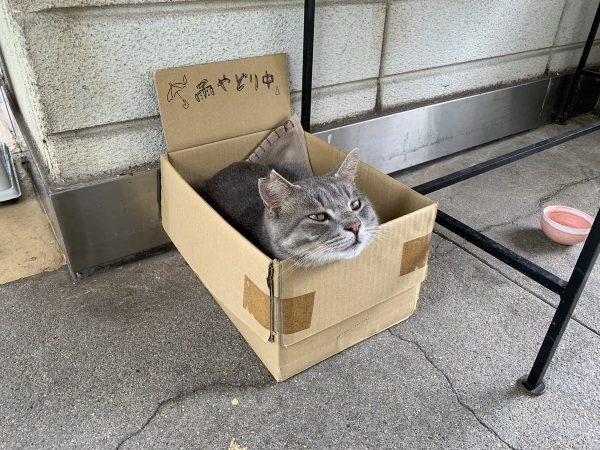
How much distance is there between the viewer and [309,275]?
3.28 feet

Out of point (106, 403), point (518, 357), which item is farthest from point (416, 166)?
point (106, 403)

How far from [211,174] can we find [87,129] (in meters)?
0.42

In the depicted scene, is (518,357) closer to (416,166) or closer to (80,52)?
(416,166)

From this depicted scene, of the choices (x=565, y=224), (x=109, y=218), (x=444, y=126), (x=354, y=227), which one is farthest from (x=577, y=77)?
(x=109, y=218)

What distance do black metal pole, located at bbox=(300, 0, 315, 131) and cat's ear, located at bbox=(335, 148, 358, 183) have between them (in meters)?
0.53

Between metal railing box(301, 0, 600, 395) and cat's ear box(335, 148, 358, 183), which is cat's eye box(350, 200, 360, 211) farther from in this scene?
metal railing box(301, 0, 600, 395)

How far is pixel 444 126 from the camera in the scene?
2264 mm

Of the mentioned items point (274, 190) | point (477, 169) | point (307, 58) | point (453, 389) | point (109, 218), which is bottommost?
point (453, 389)

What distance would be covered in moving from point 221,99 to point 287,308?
0.84 m

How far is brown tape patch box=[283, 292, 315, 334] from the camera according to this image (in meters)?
1.01

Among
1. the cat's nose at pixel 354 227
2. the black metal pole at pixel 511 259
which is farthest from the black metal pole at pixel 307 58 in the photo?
the cat's nose at pixel 354 227

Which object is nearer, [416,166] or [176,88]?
[176,88]

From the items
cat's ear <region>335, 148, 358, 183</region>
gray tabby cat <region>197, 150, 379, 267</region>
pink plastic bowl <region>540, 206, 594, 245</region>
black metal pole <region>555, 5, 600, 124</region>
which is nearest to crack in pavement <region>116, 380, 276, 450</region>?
gray tabby cat <region>197, 150, 379, 267</region>

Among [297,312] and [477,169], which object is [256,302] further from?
[477,169]
